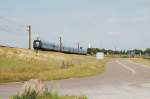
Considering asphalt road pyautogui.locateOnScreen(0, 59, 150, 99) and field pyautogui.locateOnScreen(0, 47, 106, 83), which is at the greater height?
field pyautogui.locateOnScreen(0, 47, 106, 83)

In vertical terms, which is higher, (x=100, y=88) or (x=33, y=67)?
(x=33, y=67)

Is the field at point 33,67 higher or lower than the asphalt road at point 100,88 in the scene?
higher

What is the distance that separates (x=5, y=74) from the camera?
34719 mm

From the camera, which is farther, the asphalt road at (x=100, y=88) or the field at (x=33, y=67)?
the field at (x=33, y=67)

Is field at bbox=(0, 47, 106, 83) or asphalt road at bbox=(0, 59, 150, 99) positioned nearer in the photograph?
asphalt road at bbox=(0, 59, 150, 99)

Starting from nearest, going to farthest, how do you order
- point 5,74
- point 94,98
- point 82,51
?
1. point 94,98
2. point 5,74
3. point 82,51

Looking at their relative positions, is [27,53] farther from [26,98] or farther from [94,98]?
[26,98]

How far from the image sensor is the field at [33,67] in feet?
114

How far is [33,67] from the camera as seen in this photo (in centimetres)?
4519

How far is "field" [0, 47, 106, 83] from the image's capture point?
3484 centimetres

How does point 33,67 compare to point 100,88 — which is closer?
point 100,88

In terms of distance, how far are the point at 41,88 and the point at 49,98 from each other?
0.64 m

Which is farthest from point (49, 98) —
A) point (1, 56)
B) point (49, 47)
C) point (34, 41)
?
point (49, 47)

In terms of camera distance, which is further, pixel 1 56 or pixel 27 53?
pixel 27 53
